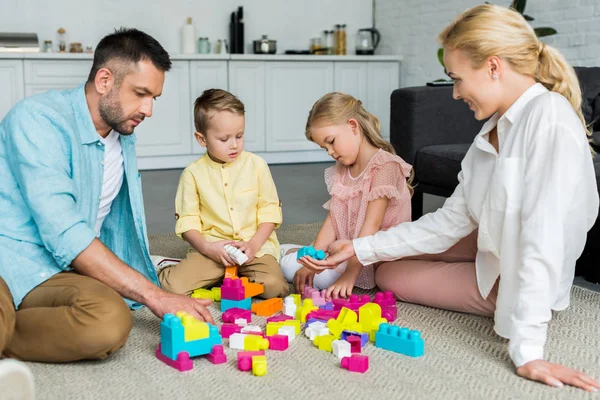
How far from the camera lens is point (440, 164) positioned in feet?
9.84

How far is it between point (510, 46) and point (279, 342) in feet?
3.02

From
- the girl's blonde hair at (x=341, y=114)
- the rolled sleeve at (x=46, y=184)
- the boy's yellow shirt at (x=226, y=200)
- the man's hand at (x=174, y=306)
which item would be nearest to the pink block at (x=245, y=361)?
the man's hand at (x=174, y=306)

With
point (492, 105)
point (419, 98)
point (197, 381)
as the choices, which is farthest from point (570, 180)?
point (419, 98)

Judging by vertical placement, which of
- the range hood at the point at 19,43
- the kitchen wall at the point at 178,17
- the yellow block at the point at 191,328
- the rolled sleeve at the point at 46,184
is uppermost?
the kitchen wall at the point at 178,17

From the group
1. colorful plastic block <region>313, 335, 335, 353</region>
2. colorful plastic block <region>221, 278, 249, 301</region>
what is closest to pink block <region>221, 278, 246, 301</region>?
colorful plastic block <region>221, 278, 249, 301</region>

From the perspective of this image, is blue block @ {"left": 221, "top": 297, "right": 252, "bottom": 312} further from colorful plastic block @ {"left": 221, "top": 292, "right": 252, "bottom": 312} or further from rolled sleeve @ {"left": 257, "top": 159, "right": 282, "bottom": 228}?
rolled sleeve @ {"left": 257, "top": 159, "right": 282, "bottom": 228}

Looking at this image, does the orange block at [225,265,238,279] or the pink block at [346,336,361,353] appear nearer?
the pink block at [346,336,361,353]

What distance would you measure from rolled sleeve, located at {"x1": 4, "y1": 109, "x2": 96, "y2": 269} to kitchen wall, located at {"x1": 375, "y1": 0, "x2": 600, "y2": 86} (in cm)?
345

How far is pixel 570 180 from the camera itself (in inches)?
63.6

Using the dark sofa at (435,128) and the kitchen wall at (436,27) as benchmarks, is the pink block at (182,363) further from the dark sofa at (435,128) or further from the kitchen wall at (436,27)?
the kitchen wall at (436,27)

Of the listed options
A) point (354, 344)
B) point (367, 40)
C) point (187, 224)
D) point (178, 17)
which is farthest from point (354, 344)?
point (367, 40)

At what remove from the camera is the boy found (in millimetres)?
2242

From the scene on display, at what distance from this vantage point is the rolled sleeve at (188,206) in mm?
2316

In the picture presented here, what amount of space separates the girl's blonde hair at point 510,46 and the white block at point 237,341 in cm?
88
